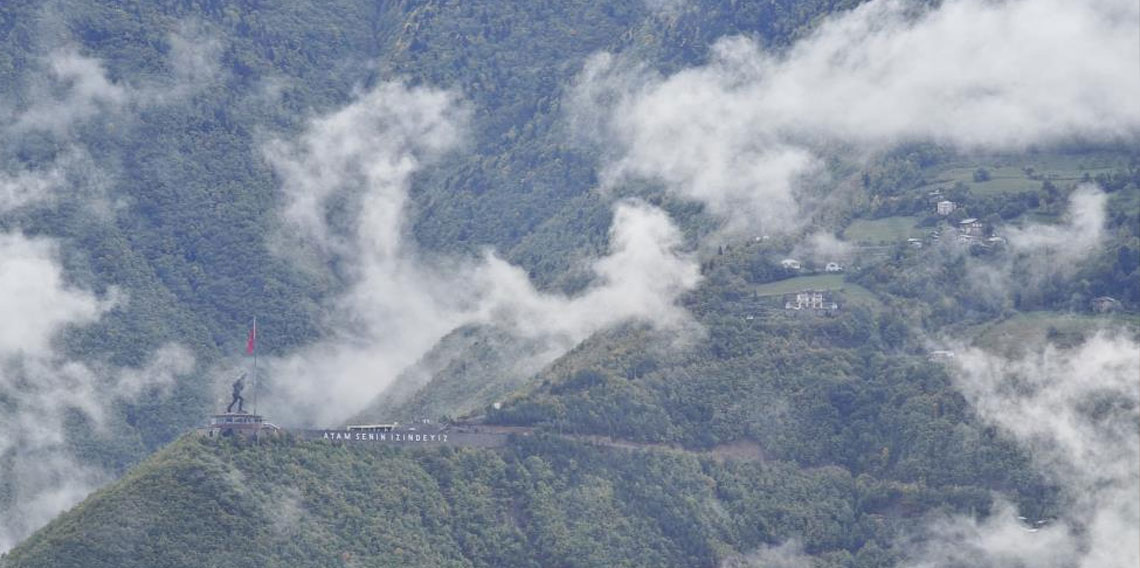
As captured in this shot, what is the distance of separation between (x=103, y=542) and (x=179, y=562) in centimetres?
431

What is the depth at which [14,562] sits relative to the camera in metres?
198

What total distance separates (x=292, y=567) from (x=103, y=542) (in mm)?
10476

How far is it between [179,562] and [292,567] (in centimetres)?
639

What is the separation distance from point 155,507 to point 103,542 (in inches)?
152

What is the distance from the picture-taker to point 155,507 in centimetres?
19962

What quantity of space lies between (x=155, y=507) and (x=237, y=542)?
4961 millimetres

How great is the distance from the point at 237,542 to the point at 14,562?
40.1ft

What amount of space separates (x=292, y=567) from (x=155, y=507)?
828cm

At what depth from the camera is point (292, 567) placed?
199375 mm

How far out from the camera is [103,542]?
19738 cm

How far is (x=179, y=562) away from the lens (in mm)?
197250

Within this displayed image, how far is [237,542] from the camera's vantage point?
199250 millimetres

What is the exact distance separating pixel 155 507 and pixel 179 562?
4037 millimetres
